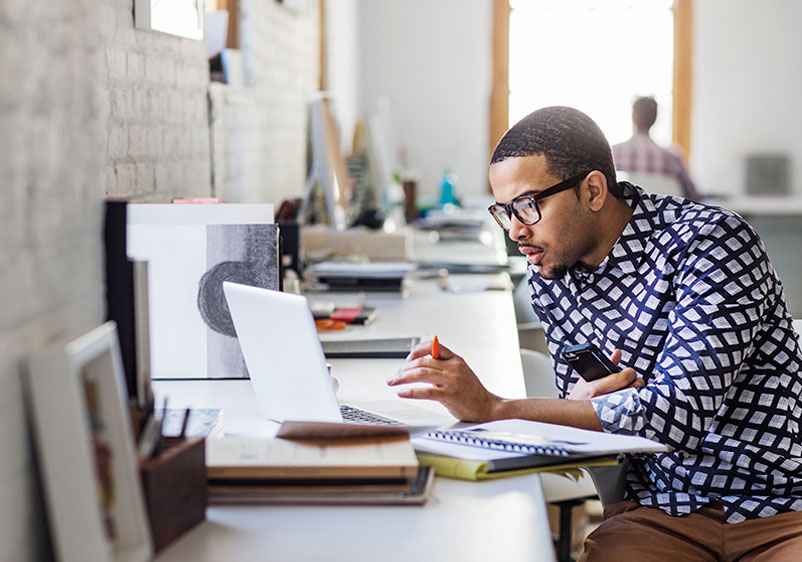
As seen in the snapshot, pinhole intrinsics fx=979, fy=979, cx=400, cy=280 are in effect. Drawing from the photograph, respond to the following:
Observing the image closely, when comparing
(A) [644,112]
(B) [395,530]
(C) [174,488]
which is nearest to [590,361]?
(B) [395,530]

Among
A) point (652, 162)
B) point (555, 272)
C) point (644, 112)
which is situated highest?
point (644, 112)

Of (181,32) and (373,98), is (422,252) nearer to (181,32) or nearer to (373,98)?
(181,32)

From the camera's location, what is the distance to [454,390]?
1459 mm

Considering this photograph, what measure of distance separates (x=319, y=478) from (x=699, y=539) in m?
0.68

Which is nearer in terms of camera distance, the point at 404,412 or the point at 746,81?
the point at 404,412

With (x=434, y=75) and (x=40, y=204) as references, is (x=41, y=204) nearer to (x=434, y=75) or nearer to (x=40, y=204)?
(x=40, y=204)

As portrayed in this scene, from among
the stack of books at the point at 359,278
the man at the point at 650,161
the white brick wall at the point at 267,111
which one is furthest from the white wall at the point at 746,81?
the stack of books at the point at 359,278

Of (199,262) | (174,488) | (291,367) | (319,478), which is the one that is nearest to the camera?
(174,488)

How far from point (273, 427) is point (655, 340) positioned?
0.63 m

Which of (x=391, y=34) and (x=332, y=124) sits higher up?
(x=391, y=34)

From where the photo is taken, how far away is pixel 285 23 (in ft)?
14.3

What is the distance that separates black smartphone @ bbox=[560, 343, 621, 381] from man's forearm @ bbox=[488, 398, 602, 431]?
0.53ft

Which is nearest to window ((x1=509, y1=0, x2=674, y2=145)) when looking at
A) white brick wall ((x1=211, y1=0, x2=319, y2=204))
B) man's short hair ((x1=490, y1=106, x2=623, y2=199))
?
white brick wall ((x1=211, y1=0, x2=319, y2=204))

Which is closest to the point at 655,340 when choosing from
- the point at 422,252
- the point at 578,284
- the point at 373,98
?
the point at 578,284
